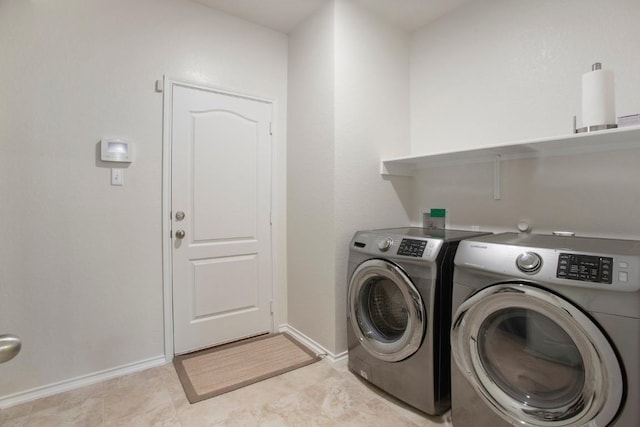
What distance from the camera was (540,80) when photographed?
6.12 ft

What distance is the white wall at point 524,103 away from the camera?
5.22 feet

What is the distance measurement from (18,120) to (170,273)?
120 cm

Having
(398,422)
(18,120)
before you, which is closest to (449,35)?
(398,422)

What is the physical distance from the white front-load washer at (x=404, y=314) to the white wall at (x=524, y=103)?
0.65m

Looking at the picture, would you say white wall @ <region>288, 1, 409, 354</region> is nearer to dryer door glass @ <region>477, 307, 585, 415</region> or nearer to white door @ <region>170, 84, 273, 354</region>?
white door @ <region>170, 84, 273, 354</region>

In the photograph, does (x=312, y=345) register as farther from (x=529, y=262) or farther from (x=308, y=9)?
(x=308, y=9)

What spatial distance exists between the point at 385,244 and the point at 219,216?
129 cm

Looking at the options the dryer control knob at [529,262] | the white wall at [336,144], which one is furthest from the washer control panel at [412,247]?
the white wall at [336,144]

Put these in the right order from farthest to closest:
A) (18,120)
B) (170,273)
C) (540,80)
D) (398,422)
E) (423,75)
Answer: (423,75), (170,273), (540,80), (18,120), (398,422)

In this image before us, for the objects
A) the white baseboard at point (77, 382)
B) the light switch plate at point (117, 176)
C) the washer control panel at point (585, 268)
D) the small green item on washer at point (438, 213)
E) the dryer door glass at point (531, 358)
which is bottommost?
the white baseboard at point (77, 382)

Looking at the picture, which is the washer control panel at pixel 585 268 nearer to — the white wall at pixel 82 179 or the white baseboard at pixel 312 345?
the white baseboard at pixel 312 345

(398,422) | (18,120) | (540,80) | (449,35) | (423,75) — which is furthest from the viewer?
(423,75)

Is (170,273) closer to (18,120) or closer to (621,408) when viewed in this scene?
(18,120)

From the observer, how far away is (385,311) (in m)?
1.90
